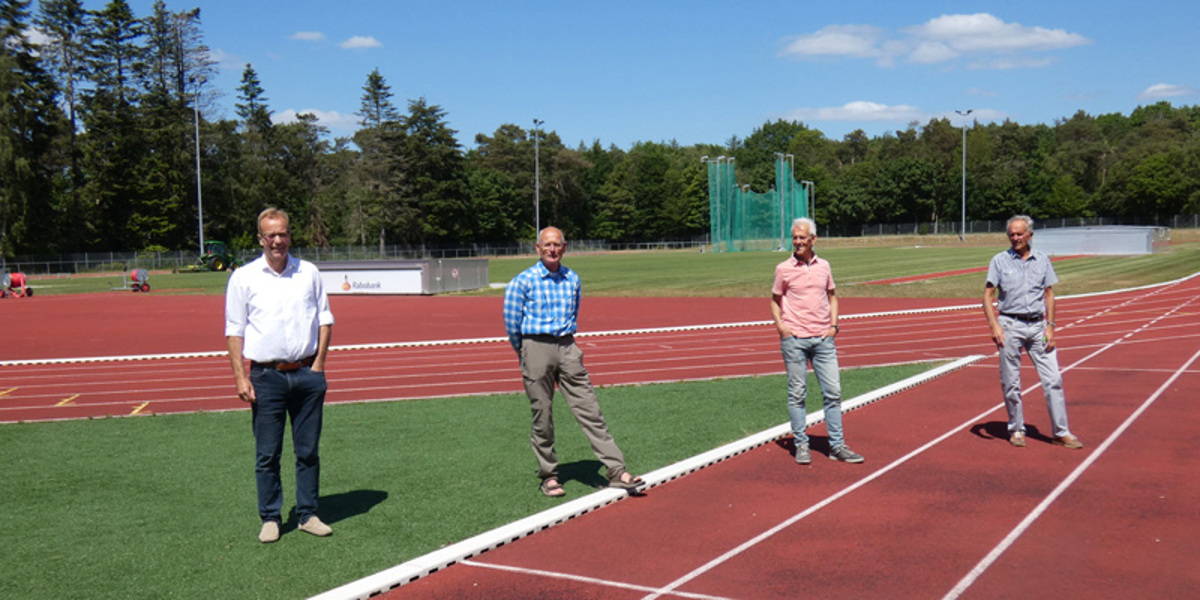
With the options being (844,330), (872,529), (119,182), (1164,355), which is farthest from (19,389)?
(119,182)

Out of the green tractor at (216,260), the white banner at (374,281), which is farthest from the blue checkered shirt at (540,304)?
the green tractor at (216,260)

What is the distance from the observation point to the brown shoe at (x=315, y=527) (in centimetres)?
545

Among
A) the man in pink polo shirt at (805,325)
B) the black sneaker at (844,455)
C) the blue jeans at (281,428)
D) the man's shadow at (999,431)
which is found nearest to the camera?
the blue jeans at (281,428)

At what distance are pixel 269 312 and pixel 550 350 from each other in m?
1.88

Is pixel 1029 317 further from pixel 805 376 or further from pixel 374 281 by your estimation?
pixel 374 281

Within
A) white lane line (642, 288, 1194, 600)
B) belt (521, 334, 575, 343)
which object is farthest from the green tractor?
belt (521, 334, 575, 343)

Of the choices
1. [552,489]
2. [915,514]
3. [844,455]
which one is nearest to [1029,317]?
[844,455]

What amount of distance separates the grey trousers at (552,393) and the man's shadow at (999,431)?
12.4ft

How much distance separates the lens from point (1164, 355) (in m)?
12.7

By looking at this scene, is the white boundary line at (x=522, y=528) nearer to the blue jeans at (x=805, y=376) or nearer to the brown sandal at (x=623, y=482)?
the brown sandal at (x=623, y=482)

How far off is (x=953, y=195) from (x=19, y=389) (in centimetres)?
10591

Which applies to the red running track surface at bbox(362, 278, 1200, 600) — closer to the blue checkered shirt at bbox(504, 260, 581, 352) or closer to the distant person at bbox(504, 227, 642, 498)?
the distant person at bbox(504, 227, 642, 498)

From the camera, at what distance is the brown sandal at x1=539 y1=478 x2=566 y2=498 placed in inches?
248

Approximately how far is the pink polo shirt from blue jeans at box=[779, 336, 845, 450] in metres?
0.10
